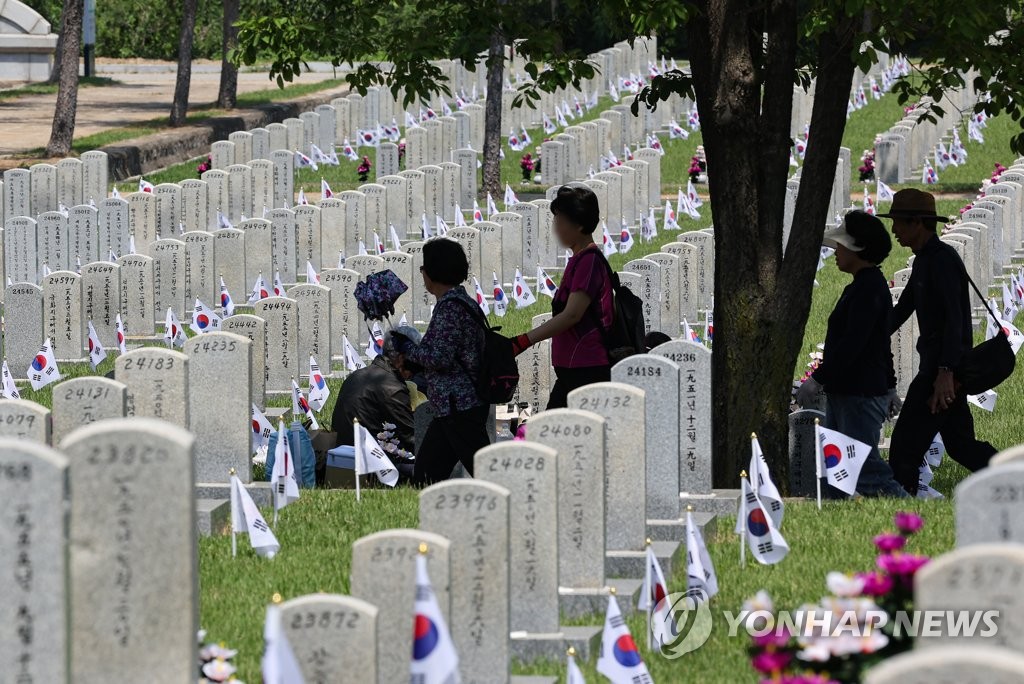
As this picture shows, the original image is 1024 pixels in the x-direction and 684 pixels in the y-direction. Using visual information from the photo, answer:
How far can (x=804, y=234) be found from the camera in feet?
37.0

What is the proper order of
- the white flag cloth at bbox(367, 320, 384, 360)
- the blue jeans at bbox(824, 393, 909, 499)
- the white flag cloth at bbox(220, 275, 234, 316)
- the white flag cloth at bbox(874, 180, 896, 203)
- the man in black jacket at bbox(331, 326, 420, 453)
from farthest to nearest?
the white flag cloth at bbox(874, 180, 896, 203)
the white flag cloth at bbox(220, 275, 234, 316)
the white flag cloth at bbox(367, 320, 384, 360)
the man in black jacket at bbox(331, 326, 420, 453)
the blue jeans at bbox(824, 393, 909, 499)

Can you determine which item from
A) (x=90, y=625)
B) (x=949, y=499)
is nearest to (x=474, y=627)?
(x=90, y=625)

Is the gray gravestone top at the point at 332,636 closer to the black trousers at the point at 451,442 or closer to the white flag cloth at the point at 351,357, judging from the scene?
the black trousers at the point at 451,442

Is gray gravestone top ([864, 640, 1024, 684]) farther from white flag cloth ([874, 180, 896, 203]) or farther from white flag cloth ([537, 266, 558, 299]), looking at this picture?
white flag cloth ([874, 180, 896, 203])

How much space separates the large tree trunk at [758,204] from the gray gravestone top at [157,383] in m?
3.25

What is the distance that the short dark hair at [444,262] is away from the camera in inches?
396

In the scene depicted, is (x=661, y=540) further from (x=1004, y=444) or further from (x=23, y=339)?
(x=23, y=339)

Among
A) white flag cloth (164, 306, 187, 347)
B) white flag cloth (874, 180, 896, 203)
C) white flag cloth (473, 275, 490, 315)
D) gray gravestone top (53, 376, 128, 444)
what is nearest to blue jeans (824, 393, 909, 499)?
gray gravestone top (53, 376, 128, 444)

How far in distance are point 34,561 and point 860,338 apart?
5584 mm

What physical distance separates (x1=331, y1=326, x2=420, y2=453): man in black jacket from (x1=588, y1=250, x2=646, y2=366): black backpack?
152cm

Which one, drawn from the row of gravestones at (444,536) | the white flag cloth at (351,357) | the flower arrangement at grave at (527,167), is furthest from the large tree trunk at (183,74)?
the row of gravestones at (444,536)

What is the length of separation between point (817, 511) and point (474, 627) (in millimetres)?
3682

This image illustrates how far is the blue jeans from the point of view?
10539 mm

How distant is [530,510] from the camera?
7715mm
